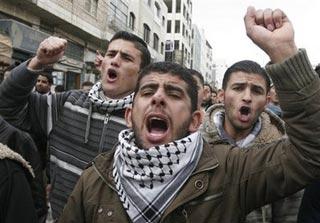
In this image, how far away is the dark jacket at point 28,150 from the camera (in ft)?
9.46

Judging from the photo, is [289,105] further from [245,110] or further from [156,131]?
[245,110]

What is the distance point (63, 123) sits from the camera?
319 centimetres

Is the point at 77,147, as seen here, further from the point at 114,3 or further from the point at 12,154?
the point at 114,3

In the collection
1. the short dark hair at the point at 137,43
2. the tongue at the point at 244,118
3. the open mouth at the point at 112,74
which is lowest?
the tongue at the point at 244,118

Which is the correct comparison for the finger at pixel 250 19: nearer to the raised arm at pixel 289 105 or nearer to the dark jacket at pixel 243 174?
the raised arm at pixel 289 105

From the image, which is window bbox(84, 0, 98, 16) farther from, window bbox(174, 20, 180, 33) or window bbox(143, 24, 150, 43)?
window bbox(174, 20, 180, 33)

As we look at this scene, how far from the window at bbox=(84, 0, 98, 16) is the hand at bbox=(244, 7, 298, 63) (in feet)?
64.1

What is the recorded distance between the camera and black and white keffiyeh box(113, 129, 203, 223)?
78.7 inches

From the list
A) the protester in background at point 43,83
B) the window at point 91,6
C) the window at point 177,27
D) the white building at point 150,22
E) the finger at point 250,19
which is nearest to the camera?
the finger at point 250,19

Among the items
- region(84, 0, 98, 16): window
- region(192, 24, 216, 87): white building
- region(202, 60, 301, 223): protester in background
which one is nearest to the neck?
region(202, 60, 301, 223): protester in background

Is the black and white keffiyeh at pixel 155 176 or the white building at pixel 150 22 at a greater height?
the white building at pixel 150 22

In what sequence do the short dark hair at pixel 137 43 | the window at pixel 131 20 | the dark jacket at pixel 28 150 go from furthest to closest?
the window at pixel 131 20, the short dark hair at pixel 137 43, the dark jacket at pixel 28 150

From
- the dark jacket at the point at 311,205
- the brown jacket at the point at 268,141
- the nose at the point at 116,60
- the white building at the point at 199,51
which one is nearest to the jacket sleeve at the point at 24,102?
the nose at the point at 116,60

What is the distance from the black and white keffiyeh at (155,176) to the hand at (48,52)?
109 cm
